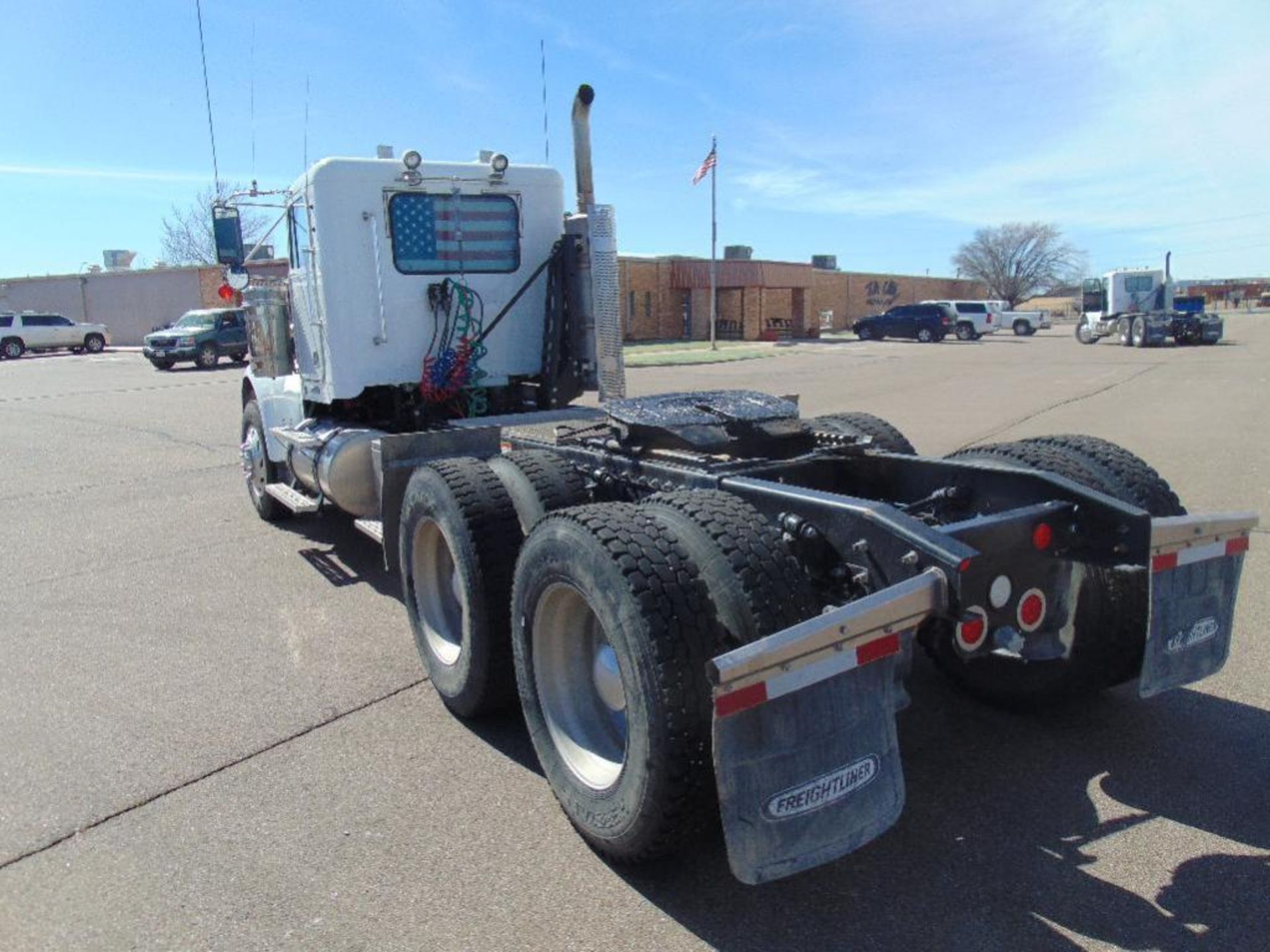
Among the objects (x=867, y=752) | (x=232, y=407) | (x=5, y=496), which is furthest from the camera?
(x=232, y=407)

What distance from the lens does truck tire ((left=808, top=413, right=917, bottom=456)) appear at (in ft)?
16.3

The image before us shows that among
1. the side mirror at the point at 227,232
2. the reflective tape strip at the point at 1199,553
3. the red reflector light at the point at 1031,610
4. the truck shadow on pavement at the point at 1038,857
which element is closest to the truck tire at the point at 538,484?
the truck shadow on pavement at the point at 1038,857

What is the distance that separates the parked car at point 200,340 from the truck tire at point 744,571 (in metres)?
28.3

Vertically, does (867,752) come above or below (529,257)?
below

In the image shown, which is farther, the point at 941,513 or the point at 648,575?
the point at 941,513

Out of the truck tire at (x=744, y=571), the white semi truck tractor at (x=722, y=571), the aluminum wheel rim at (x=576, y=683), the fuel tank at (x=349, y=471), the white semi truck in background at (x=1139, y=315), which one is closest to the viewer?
the white semi truck tractor at (x=722, y=571)

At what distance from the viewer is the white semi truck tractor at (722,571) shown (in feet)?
8.30

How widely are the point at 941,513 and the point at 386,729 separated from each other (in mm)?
2561

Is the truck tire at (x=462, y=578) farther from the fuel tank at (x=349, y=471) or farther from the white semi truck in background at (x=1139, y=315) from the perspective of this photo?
the white semi truck in background at (x=1139, y=315)

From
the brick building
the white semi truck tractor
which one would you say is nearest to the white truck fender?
the white semi truck tractor

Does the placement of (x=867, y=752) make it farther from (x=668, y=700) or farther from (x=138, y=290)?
(x=138, y=290)

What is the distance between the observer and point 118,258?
180ft

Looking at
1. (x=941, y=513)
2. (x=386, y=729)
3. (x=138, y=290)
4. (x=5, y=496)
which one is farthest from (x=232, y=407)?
(x=138, y=290)

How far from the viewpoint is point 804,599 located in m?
2.83
